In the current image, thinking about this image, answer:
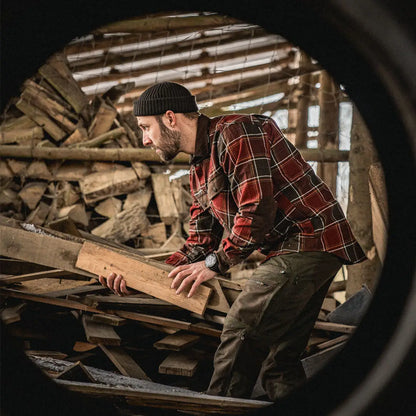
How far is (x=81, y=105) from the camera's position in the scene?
5.23 meters

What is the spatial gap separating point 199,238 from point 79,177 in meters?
2.67

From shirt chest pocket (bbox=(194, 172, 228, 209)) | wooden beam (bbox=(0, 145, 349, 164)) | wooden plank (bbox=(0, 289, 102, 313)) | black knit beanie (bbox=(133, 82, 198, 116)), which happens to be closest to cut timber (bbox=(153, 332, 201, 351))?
wooden plank (bbox=(0, 289, 102, 313))

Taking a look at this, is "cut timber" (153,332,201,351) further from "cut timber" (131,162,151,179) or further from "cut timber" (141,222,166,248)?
"cut timber" (131,162,151,179)

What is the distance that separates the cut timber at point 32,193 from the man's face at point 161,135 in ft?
8.94

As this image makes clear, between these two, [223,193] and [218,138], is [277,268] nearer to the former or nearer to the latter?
[223,193]

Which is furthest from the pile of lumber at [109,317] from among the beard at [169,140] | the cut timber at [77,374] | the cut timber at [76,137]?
the cut timber at [76,137]

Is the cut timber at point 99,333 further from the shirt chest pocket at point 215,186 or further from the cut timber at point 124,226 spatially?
the cut timber at point 124,226

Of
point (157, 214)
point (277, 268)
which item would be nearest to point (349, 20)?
point (277, 268)

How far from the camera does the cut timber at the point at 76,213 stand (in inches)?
186

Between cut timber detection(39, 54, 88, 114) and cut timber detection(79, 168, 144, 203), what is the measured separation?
0.84 m

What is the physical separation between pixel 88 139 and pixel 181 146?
2976 mm

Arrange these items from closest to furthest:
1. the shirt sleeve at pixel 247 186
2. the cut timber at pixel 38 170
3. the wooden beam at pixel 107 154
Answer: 1. the shirt sleeve at pixel 247 186
2. the wooden beam at pixel 107 154
3. the cut timber at pixel 38 170

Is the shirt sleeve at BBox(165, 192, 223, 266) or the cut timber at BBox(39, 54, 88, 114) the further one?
the cut timber at BBox(39, 54, 88, 114)

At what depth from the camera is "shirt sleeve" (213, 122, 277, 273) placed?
7.06 ft
